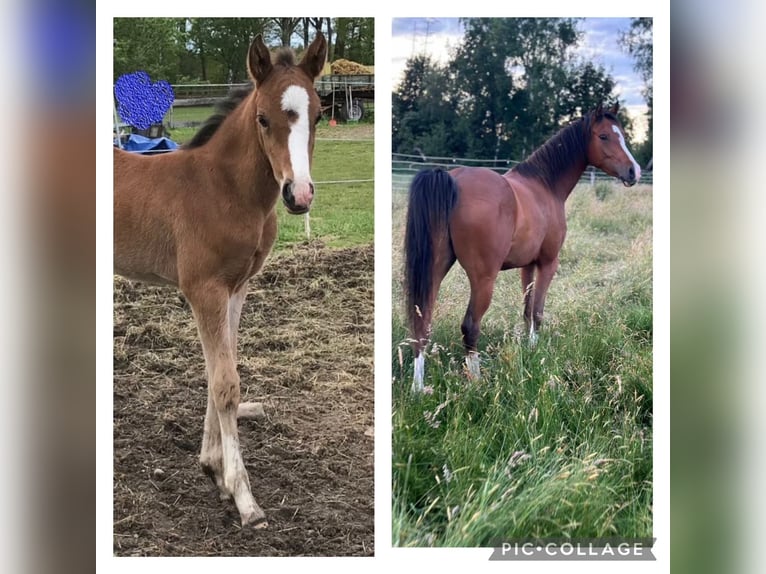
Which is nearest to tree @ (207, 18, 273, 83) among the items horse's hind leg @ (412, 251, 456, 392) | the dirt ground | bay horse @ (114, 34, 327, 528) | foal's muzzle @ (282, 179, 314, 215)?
bay horse @ (114, 34, 327, 528)

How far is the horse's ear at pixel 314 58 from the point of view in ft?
11.8

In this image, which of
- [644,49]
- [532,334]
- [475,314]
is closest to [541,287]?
[532,334]

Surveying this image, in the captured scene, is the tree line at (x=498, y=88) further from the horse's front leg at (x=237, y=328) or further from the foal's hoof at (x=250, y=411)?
the foal's hoof at (x=250, y=411)

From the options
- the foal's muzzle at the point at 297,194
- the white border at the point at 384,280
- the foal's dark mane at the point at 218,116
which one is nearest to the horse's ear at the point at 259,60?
the foal's dark mane at the point at 218,116

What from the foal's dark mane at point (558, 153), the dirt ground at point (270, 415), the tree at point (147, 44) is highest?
the tree at point (147, 44)

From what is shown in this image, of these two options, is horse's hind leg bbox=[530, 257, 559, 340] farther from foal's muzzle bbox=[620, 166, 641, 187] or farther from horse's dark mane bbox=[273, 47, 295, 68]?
horse's dark mane bbox=[273, 47, 295, 68]

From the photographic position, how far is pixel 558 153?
3865 millimetres

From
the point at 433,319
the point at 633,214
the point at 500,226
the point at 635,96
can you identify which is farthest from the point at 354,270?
the point at 635,96

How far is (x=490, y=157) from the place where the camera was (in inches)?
151

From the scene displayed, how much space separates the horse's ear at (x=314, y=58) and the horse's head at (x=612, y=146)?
1.44m

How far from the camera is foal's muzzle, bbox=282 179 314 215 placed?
3.38 m
